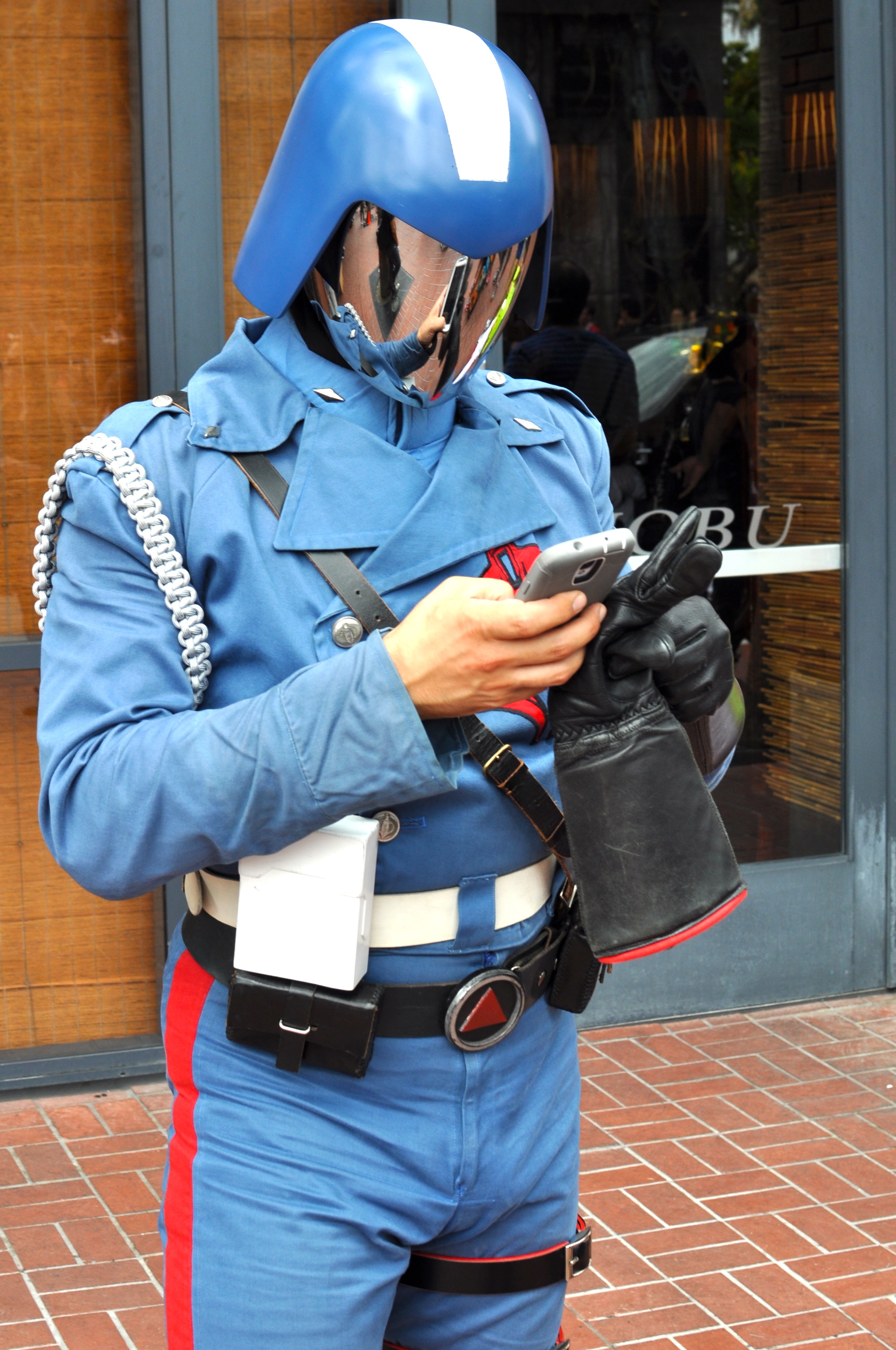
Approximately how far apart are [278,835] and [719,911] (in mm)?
404

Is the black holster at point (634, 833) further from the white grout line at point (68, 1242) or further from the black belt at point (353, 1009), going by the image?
the white grout line at point (68, 1242)

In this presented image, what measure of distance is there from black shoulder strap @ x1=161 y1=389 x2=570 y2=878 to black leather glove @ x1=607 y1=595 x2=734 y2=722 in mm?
149

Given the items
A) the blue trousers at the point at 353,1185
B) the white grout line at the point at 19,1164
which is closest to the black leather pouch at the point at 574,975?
the blue trousers at the point at 353,1185

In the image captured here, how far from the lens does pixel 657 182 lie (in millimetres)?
4238

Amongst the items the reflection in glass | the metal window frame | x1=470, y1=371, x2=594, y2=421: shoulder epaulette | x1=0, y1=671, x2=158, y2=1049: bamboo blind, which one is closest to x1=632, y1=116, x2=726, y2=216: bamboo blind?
the reflection in glass

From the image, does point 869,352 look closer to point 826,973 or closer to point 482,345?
point 826,973

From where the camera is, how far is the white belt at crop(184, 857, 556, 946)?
1.47 meters

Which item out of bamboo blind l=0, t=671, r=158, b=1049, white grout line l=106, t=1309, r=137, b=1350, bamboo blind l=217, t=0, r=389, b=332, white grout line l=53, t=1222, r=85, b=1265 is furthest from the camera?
bamboo blind l=0, t=671, r=158, b=1049

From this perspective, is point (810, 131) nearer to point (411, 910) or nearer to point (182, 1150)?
point (411, 910)

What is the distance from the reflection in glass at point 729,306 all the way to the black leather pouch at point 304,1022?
2884 mm

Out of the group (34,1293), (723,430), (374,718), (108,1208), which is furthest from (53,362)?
(374,718)

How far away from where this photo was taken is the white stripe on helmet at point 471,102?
4.49ft

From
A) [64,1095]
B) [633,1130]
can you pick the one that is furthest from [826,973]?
[64,1095]

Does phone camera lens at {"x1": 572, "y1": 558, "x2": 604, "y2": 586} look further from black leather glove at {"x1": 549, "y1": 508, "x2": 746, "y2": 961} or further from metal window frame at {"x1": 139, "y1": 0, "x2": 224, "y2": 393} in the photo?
metal window frame at {"x1": 139, "y1": 0, "x2": 224, "y2": 393}
